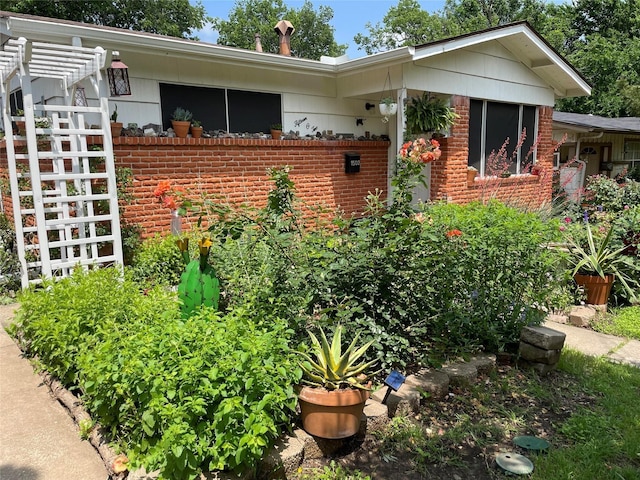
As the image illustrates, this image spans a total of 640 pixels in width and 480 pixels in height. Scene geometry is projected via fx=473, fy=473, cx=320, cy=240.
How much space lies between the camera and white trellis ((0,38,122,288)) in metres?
4.64

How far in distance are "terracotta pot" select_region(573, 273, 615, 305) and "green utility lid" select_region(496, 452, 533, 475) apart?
3.34m

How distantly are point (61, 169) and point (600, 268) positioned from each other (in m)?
6.12

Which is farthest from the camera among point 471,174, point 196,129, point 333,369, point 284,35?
point 284,35

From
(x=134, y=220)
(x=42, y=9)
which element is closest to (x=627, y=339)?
(x=134, y=220)

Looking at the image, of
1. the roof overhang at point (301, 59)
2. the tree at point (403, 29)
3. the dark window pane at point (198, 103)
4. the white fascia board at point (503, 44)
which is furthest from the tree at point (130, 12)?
the white fascia board at point (503, 44)

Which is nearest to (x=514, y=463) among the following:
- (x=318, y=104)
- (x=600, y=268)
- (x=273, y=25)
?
(x=600, y=268)

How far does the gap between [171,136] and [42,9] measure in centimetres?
1884

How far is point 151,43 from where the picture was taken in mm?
5949

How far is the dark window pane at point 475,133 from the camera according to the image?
923 cm

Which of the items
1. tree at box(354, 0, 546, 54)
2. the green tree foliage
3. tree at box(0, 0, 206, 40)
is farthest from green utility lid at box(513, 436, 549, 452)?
tree at box(354, 0, 546, 54)

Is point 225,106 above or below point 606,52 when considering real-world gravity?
below

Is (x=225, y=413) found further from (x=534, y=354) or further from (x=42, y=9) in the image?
(x=42, y=9)

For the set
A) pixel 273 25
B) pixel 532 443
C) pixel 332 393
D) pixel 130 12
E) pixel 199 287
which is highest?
pixel 273 25

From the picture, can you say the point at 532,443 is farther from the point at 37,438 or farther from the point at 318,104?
the point at 318,104
